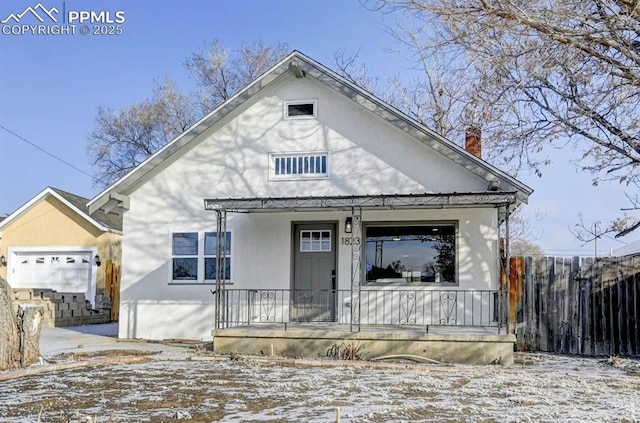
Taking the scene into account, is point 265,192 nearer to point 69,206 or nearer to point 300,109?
point 300,109

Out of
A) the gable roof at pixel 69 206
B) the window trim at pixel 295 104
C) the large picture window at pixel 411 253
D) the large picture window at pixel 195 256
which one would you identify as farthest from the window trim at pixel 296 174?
the gable roof at pixel 69 206

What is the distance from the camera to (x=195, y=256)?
44.5 feet

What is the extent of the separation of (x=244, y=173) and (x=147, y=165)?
6.99ft

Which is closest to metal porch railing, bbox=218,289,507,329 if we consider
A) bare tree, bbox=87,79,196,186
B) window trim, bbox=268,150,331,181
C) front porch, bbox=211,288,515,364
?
front porch, bbox=211,288,515,364

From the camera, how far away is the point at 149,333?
44.5 feet

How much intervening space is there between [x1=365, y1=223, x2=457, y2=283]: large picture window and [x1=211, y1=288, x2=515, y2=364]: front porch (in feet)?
1.01

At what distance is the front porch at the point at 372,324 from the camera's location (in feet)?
34.9

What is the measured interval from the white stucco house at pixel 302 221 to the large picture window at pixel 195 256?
3 cm

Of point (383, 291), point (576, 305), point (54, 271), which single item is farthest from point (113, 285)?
point (576, 305)

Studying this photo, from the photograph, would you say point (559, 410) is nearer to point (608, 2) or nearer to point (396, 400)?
point (396, 400)

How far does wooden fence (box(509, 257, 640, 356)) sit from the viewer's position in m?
11.6

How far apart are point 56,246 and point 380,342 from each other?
48.2 feet

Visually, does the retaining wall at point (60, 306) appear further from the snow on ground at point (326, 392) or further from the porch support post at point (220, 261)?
the snow on ground at point (326, 392)

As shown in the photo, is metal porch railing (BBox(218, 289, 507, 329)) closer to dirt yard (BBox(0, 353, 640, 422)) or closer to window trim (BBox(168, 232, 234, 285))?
window trim (BBox(168, 232, 234, 285))
